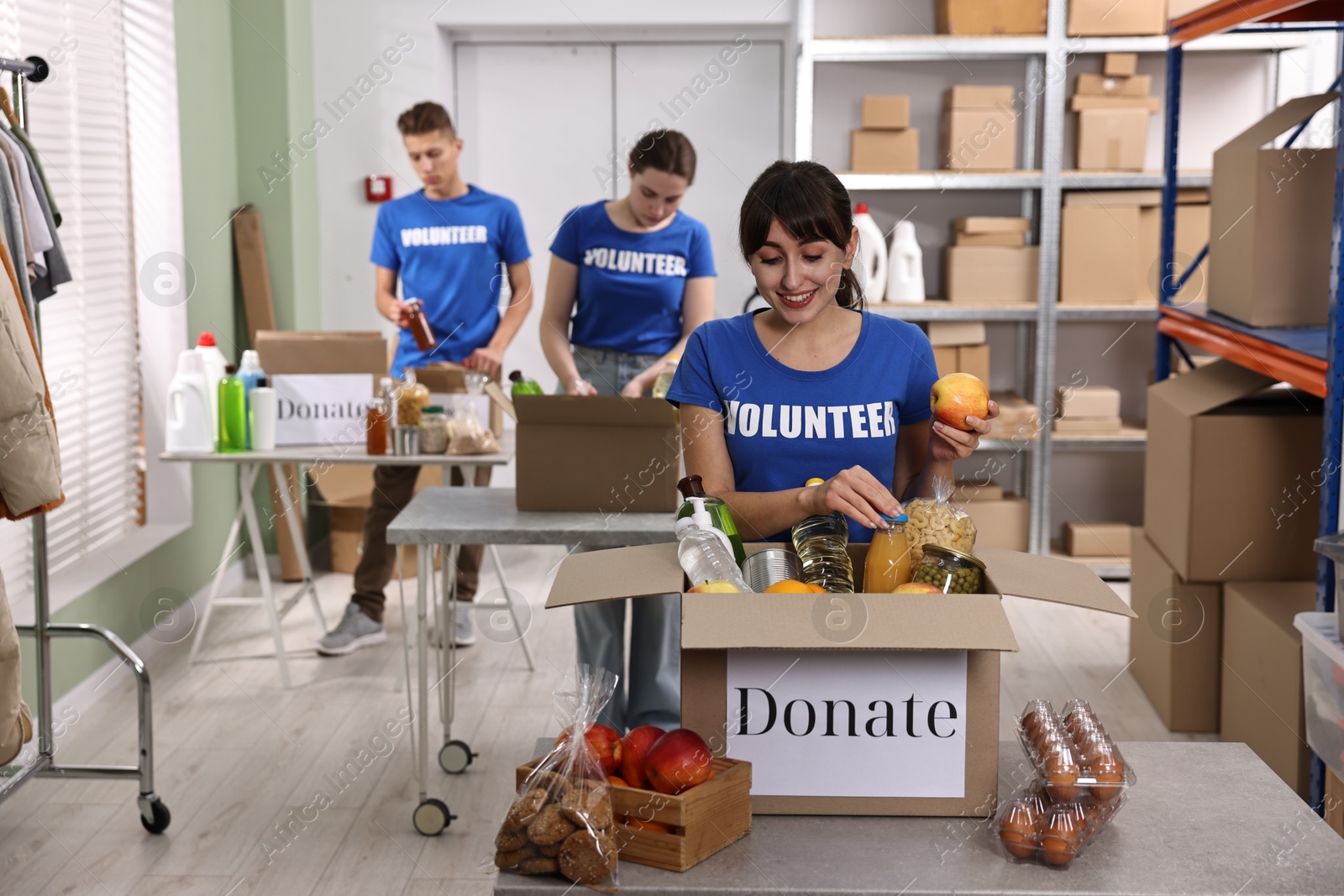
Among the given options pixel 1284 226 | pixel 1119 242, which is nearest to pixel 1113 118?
pixel 1119 242

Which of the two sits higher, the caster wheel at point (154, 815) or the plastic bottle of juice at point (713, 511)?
the plastic bottle of juice at point (713, 511)

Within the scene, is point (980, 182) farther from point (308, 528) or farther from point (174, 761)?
point (174, 761)

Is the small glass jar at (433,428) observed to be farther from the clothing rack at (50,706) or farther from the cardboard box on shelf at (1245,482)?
the cardboard box on shelf at (1245,482)

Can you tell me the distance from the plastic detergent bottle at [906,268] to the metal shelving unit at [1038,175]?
0.05m

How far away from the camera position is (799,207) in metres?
1.64

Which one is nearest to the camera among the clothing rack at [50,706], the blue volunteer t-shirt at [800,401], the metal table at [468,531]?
the blue volunteer t-shirt at [800,401]

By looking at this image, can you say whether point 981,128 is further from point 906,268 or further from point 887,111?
point 906,268

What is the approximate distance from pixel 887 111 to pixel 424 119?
6.16 ft

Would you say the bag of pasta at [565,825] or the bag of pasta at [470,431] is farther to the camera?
the bag of pasta at [470,431]

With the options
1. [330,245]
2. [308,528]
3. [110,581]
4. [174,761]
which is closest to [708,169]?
[330,245]

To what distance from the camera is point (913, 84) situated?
5.00 meters

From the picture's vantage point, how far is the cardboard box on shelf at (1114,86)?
4750 mm

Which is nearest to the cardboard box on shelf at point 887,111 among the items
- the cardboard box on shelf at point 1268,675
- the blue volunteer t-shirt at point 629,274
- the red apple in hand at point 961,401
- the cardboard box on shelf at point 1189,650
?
the blue volunteer t-shirt at point 629,274

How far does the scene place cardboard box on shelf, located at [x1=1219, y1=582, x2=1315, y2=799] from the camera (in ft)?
8.88
